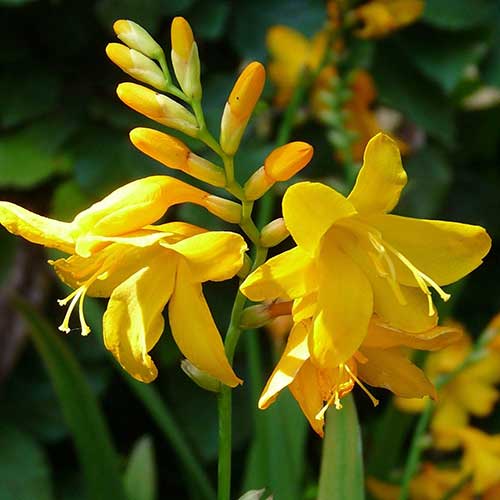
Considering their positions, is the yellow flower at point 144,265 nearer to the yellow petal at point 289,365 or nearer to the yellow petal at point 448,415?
the yellow petal at point 289,365

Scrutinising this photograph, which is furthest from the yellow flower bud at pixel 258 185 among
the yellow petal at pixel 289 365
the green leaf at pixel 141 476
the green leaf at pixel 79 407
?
the green leaf at pixel 141 476

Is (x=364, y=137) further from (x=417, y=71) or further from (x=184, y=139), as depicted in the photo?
(x=184, y=139)

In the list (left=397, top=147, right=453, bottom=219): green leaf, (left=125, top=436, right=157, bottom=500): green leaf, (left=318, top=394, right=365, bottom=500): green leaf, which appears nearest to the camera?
(left=318, top=394, right=365, bottom=500): green leaf

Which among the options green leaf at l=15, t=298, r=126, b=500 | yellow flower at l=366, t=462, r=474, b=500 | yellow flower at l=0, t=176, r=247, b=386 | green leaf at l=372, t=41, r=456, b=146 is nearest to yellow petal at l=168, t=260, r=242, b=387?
yellow flower at l=0, t=176, r=247, b=386

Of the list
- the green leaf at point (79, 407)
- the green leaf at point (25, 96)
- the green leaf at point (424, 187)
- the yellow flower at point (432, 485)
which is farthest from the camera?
the green leaf at point (424, 187)

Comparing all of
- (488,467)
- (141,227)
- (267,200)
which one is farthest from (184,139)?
(141,227)

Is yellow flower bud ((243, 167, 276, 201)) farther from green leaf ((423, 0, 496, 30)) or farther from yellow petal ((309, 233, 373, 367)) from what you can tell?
green leaf ((423, 0, 496, 30))

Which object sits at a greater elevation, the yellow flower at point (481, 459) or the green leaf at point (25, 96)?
the green leaf at point (25, 96)
